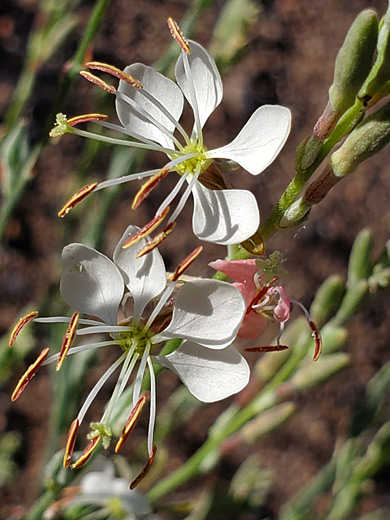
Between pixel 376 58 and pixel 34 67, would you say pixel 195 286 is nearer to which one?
pixel 376 58

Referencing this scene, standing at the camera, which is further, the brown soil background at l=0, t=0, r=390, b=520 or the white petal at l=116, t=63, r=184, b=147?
the brown soil background at l=0, t=0, r=390, b=520

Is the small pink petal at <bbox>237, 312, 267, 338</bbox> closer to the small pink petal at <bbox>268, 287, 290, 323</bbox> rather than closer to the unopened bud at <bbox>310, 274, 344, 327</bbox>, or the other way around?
the small pink petal at <bbox>268, 287, 290, 323</bbox>

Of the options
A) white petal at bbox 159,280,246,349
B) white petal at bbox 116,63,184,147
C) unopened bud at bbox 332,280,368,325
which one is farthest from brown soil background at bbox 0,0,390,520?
white petal at bbox 159,280,246,349

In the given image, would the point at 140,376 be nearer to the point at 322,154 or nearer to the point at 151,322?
the point at 151,322

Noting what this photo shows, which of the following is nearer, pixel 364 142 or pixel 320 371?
pixel 364 142

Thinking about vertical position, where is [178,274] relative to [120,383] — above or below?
above

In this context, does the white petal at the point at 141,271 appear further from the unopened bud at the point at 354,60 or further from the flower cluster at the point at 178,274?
the unopened bud at the point at 354,60

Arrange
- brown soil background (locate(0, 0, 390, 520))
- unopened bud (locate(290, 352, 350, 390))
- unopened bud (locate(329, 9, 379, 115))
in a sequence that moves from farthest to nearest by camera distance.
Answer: brown soil background (locate(0, 0, 390, 520)) < unopened bud (locate(290, 352, 350, 390)) < unopened bud (locate(329, 9, 379, 115))

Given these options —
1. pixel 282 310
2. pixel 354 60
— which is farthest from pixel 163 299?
pixel 354 60
